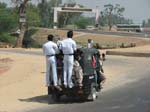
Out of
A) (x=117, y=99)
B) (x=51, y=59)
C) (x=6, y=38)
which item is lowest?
(x=6, y=38)

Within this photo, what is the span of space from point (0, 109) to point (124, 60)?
21658mm

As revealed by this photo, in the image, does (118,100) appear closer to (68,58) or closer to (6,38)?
(68,58)

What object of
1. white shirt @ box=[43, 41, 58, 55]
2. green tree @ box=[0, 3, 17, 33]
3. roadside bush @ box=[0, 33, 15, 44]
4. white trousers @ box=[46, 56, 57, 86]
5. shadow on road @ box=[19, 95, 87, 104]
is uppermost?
white shirt @ box=[43, 41, 58, 55]

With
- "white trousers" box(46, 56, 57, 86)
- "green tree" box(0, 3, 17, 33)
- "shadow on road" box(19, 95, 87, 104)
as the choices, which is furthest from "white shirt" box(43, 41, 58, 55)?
"green tree" box(0, 3, 17, 33)

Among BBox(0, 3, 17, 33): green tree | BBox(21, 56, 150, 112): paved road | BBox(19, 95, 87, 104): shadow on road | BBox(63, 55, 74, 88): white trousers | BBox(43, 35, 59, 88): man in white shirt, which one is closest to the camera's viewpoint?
BBox(21, 56, 150, 112): paved road

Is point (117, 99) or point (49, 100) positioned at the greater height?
point (117, 99)

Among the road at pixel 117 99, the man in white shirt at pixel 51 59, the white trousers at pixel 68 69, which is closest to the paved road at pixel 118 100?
the road at pixel 117 99

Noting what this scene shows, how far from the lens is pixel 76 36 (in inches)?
3477

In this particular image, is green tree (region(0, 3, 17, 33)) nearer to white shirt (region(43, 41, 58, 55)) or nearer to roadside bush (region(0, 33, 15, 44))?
roadside bush (region(0, 33, 15, 44))

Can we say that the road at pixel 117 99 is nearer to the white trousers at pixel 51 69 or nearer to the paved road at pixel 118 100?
the paved road at pixel 118 100

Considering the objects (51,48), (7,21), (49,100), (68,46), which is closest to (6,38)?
(7,21)

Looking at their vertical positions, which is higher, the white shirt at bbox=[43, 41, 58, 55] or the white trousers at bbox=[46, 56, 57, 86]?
the white shirt at bbox=[43, 41, 58, 55]

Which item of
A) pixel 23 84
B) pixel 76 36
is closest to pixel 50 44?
pixel 23 84

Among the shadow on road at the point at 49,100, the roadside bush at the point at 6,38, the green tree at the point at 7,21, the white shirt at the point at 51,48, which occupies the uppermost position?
the white shirt at the point at 51,48
